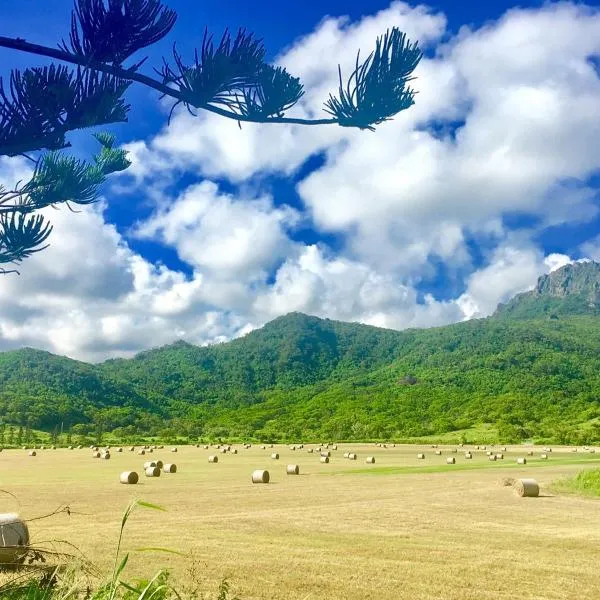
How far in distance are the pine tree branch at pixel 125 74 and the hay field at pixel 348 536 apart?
607 centimetres

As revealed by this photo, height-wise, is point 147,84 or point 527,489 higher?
point 147,84

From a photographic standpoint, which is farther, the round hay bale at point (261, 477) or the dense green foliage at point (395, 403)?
the dense green foliage at point (395, 403)

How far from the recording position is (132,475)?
2692 cm

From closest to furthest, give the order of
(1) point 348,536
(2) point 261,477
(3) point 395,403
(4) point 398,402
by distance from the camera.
Result: (1) point 348,536, (2) point 261,477, (3) point 395,403, (4) point 398,402

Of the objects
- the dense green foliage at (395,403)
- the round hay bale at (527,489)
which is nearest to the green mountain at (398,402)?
the dense green foliage at (395,403)

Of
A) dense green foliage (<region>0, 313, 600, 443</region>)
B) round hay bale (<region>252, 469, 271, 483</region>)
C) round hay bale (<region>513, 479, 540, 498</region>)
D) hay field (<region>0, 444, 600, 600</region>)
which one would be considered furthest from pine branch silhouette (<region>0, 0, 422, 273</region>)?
dense green foliage (<region>0, 313, 600, 443</region>)

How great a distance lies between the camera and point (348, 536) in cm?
1398

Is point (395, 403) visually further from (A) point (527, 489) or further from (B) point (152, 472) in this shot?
(A) point (527, 489)

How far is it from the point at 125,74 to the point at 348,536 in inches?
434

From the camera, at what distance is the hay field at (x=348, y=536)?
9.74 metres

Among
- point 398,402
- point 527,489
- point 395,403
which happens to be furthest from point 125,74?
point 398,402

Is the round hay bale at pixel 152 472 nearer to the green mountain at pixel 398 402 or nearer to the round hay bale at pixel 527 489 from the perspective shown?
the round hay bale at pixel 527 489

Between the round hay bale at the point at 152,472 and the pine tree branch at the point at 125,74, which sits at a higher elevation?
the pine tree branch at the point at 125,74

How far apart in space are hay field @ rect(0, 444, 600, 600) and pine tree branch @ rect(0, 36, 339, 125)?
6.07m
